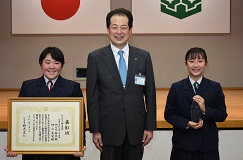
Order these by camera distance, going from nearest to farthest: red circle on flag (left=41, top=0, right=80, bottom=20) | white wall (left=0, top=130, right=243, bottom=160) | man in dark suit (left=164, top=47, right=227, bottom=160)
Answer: man in dark suit (left=164, top=47, right=227, bottom=160)
white wall (left=0, top=130, right=243, bottom=160)
red circle on flag (left=41, top=0, right=80, bottom=20)

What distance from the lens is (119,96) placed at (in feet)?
7.43

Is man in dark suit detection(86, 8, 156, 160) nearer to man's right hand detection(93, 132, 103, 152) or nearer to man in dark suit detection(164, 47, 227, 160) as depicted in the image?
man's right hand detection(93, 132, 103, 152)

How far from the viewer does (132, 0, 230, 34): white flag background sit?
6.19 metres

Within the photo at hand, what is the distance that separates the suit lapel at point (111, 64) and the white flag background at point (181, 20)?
12.9 feet

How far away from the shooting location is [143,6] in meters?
6.18

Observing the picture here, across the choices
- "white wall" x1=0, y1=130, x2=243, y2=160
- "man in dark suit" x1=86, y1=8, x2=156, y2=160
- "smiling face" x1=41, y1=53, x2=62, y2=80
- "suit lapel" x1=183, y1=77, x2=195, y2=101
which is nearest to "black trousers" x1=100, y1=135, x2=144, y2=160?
"man in dark suit" x1=86, y1=8, x2=156, y2=160

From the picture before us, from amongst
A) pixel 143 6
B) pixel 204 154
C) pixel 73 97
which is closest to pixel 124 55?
pixel 73 97

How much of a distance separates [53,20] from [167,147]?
3.48 m

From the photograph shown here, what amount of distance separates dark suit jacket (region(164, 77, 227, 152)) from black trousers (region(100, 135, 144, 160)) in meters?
0.28

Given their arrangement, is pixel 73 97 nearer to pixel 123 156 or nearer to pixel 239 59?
pixel 123 156

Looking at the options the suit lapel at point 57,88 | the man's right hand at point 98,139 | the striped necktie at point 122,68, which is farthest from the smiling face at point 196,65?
the suit lapel at point 57,88

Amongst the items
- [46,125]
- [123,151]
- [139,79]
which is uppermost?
[139,79]

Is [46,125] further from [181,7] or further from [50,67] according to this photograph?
[181,7]

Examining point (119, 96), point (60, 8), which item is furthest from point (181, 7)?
point (119, 96)
